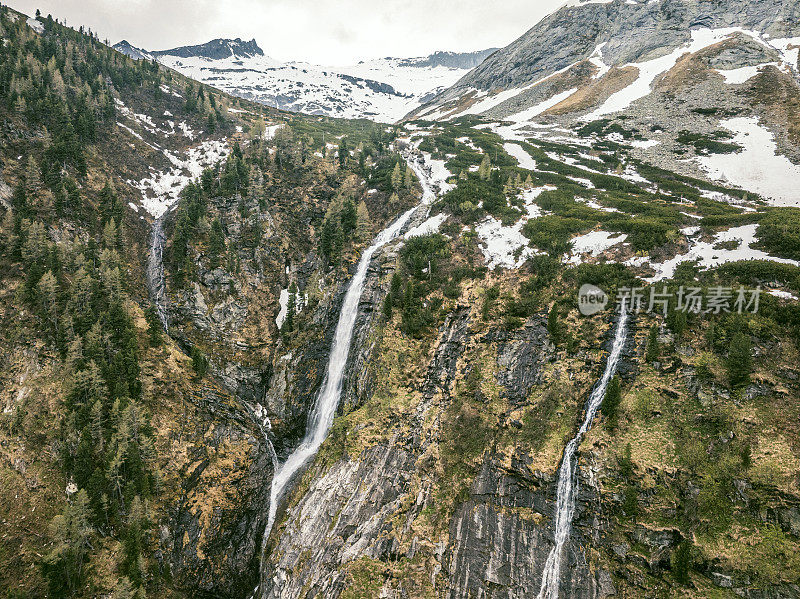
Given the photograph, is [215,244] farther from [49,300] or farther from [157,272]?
[49,300]

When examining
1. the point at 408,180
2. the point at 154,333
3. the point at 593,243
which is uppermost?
the point at 408,180

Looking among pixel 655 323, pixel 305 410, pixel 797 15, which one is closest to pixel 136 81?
pixel 305 410

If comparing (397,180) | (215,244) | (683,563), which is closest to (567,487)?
(683,563)

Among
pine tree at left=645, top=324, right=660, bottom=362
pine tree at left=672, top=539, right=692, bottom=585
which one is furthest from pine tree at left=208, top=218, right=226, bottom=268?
pine tree at left=672, top=539, right=692, bottom=585

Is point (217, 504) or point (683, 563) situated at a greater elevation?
point (683, 563)

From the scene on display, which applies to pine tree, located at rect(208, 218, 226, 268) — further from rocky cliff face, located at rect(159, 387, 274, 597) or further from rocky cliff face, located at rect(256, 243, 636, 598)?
rocky cliff face, located at rect(256, 243, 636, 598)

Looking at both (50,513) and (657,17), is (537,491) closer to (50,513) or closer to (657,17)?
(50,513)

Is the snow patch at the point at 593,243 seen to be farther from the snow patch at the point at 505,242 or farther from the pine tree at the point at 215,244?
the pine tree at the point at 215,244

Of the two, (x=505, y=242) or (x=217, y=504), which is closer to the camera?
(x=217, y=504)

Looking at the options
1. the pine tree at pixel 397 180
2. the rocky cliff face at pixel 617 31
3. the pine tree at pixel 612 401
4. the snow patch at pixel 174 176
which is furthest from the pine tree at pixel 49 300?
the rocky cliff face at pixel 617 31
